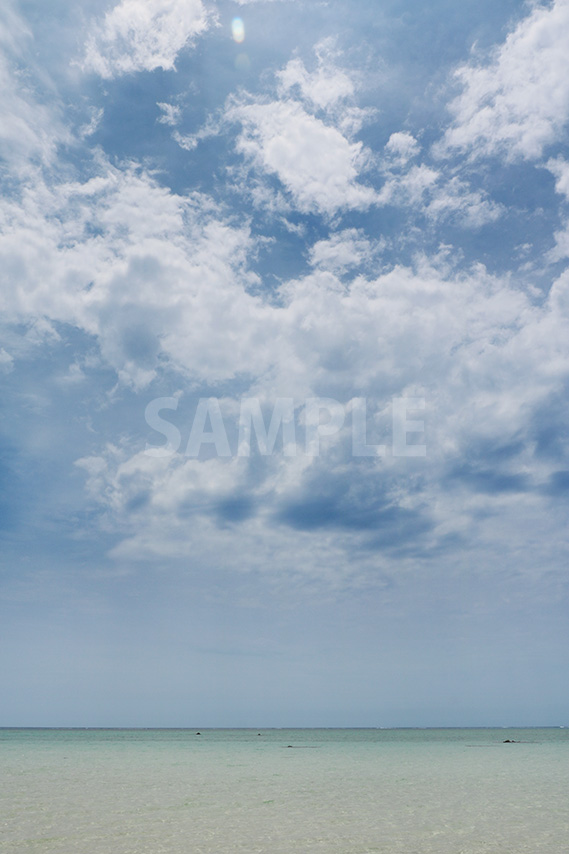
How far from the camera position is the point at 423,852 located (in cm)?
1653

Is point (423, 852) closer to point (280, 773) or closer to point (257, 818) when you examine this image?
point (257, 818)

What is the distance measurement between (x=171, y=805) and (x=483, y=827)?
12.5 m

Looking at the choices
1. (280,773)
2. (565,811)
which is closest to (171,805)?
(565,811)

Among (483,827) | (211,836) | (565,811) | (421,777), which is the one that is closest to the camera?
(211,836)

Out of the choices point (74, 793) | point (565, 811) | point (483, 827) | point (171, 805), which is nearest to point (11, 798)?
point (74, 793)

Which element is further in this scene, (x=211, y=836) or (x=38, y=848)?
(x=211, y=836)

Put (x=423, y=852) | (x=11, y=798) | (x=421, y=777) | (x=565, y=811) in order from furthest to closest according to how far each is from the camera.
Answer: (x=421, y=777)
(x=11, y=798)
(x=565, y=811)
(x=423, y=852)

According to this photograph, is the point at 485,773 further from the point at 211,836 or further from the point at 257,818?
the point at 211,836

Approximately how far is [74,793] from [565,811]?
72.3 feet

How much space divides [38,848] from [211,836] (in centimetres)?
513

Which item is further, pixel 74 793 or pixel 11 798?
pixel 74 793

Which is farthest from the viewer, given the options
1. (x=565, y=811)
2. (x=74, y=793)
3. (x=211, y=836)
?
(x=74, y=793)

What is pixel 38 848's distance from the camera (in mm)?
16656

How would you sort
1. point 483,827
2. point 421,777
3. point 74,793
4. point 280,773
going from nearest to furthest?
point 483,827 < point 74,793 < point 421,777 < point 280,773
